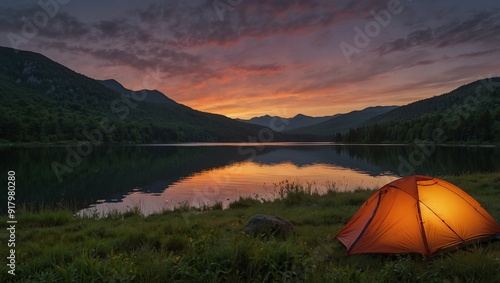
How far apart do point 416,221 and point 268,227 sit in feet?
14.3

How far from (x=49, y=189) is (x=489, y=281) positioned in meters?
32.9

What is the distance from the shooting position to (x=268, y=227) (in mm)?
10594

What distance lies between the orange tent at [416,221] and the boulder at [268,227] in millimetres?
1738

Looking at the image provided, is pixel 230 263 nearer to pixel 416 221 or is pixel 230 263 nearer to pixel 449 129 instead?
pixel 416 221

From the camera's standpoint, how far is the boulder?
10445 millimetres

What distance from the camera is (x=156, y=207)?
2259cm

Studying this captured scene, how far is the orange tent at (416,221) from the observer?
8.94m

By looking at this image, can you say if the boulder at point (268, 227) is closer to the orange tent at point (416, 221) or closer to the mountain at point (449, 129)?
the orange tent at point (416, 221)

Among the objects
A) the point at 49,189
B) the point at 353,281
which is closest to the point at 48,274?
Answer: the point at 353,281

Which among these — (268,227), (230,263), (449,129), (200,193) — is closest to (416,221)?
(268,227)

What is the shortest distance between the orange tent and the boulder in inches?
68.4

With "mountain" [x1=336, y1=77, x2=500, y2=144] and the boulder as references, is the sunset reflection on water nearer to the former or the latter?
the boulder

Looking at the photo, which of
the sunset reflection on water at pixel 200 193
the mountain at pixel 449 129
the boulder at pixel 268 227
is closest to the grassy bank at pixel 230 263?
the boulder at pixel 268 227

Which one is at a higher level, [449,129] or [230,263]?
[449,129]
